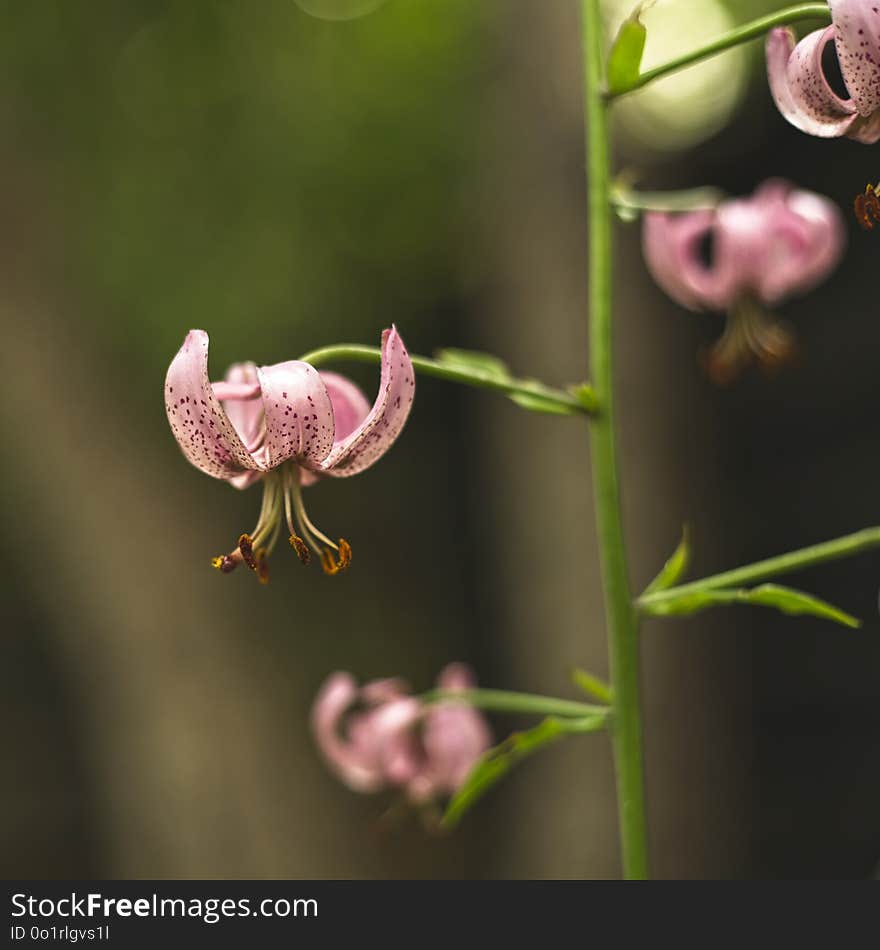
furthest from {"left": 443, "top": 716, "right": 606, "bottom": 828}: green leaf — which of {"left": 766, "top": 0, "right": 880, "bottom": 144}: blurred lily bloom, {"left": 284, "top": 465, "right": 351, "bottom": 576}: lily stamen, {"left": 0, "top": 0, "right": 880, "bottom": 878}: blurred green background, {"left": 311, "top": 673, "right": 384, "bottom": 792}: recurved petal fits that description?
{"left": 0, "top": 0, "right": 880, "bottom": 878}: blurred green background

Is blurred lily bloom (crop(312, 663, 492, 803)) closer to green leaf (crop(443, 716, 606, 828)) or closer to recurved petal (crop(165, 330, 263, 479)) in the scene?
green leaf (crop(443, 716, 606, 828))

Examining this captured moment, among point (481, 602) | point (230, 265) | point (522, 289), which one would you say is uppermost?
point (230, 265)

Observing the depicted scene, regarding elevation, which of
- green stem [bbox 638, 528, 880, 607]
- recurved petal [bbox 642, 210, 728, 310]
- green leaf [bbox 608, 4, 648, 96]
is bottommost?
green stem [bbox 638, 528, 880, 607]

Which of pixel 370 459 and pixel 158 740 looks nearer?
pixel 370 459

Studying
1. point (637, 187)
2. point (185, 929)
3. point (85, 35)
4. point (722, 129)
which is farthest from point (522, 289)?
point (185, 929)

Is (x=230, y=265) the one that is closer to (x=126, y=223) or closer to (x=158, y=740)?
(x=126, y=223)

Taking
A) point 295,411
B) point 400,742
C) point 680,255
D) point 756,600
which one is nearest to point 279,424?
point 295,411

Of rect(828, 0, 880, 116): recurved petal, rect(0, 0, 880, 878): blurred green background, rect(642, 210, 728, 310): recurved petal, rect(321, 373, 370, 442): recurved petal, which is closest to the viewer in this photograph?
rect(828, 0, 880, 116): recurved petal
